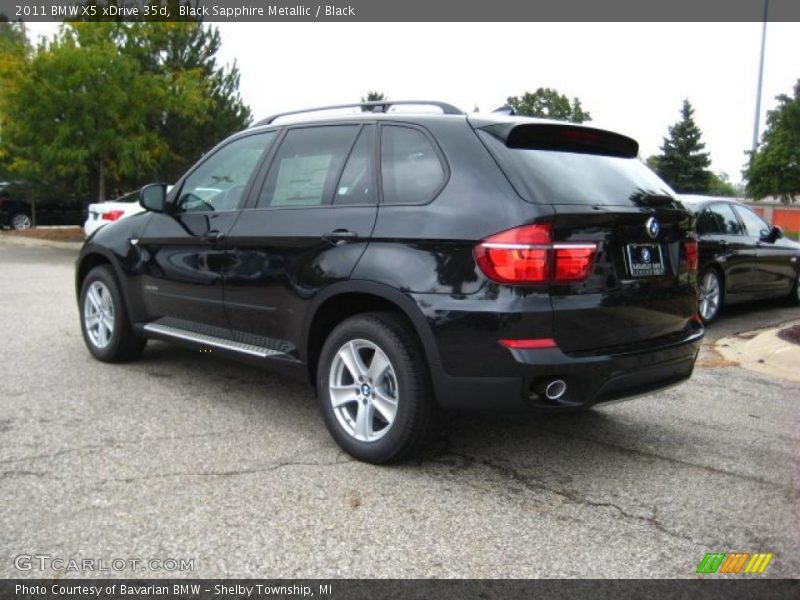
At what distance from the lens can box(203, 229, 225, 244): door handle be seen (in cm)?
464

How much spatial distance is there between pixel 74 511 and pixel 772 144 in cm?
4461

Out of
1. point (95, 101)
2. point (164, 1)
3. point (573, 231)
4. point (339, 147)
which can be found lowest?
point (573, 231)

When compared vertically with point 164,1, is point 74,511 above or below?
below

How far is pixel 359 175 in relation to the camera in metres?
4.04

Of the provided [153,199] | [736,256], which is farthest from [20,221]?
[736,256]

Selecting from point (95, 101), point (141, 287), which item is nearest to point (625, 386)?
point (141, 287)

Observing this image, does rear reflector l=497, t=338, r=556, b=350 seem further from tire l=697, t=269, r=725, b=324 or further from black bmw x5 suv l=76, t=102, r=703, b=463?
tire l=697, t=269, r=725, b=324

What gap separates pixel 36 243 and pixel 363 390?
18.3 metres

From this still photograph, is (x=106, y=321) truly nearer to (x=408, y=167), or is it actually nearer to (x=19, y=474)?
(x=19, y=474)

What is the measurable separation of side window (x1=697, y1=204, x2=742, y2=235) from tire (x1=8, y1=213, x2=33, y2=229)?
2213 cm

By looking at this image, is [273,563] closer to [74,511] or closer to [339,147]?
[74,511]

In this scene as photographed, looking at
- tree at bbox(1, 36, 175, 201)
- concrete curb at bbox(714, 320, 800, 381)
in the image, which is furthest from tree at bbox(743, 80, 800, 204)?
concrete curb at bbox(714, 320, 800, 381)

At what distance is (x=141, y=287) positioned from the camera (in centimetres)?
539

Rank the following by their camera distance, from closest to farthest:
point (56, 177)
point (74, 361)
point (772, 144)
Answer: point (74, 361) → point (56, 177) → point (772, 144)
